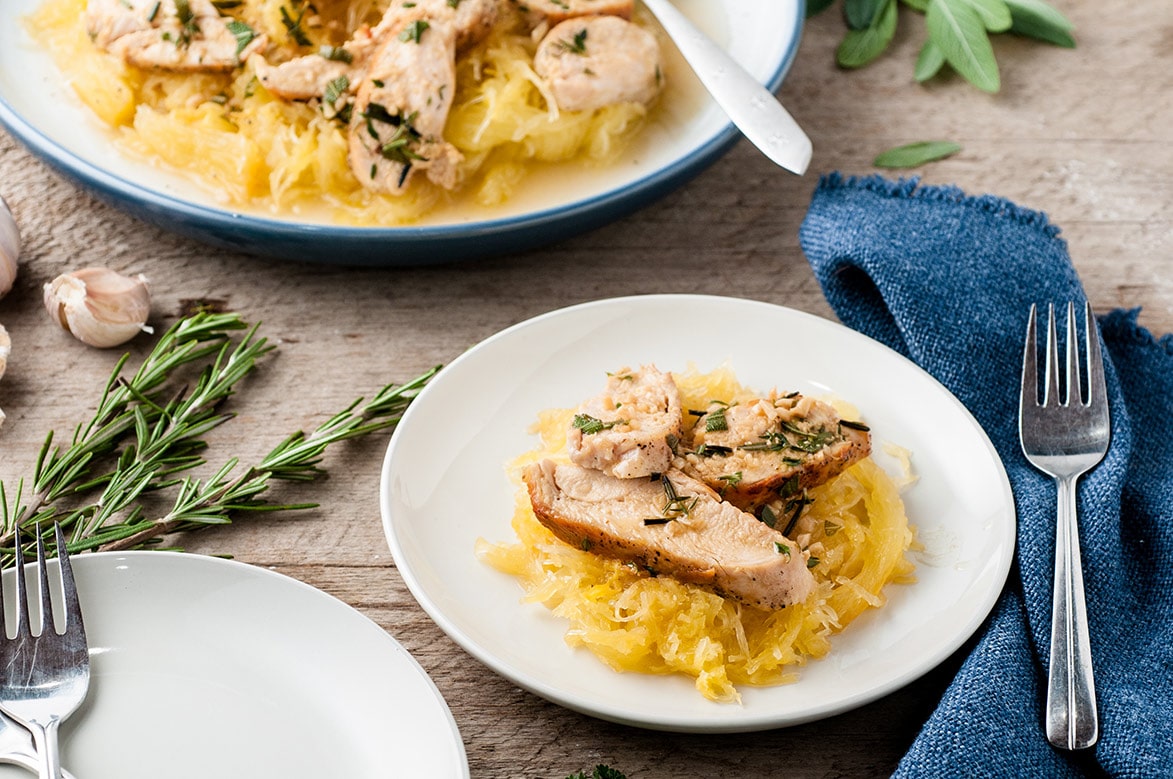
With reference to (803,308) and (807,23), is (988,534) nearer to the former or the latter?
(803,308)

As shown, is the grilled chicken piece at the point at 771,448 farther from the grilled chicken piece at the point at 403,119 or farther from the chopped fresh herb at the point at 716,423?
the grilled chicken piece at the point at 403,119

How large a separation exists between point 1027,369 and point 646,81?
1.40 metres

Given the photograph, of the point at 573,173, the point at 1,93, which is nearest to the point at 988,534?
A: the point at 573,173

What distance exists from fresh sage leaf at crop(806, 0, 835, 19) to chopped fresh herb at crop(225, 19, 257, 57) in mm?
2211

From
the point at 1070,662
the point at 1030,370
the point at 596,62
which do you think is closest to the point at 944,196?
the point at 1030,370

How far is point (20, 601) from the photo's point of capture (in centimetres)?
215

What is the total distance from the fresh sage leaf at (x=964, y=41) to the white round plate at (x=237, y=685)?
3057mm

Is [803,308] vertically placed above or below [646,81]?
→ below

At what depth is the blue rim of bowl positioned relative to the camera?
3.08 meters

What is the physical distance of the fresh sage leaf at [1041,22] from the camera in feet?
14.3

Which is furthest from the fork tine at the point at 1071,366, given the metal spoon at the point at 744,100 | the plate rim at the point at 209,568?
the plate rim at the point at 209,568

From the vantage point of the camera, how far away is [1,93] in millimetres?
3455

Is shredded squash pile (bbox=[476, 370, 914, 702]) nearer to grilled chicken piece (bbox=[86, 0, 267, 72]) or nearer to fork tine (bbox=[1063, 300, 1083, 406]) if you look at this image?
fork tine (bbox=[1063, 300, 1083, 406])

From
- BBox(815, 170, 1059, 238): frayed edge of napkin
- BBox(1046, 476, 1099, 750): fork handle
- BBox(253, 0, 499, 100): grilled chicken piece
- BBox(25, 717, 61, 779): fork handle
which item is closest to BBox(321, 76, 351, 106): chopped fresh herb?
BBox(253, 0, 499, 100): grilled chicken piece
